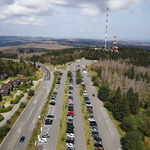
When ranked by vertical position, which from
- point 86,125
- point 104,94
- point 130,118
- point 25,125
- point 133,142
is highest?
point 104,94

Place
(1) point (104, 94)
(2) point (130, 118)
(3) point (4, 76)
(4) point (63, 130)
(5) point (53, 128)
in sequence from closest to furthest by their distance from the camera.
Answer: (4) point (63, 130)
(5) point (53, 128)
(2) point (130, 118)
(1) point (104, 94)
(3) point (4, 76)

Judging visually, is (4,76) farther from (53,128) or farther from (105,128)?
(105,128)

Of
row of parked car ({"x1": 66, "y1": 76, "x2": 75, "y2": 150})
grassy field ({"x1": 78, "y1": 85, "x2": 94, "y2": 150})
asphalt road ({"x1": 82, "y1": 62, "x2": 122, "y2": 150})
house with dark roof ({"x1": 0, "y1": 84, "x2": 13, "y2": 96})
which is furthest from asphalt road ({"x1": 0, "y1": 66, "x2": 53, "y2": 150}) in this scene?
asphalt road ({"x1": 82, "y1": 62, "x2": 122, "y2": 150})

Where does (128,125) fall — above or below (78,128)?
above

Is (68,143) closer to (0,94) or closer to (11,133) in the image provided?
(11,133)

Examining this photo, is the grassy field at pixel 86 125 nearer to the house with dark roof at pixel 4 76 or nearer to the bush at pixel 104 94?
the bush at pixel 104 94

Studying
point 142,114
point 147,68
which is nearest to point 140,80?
point 147,68

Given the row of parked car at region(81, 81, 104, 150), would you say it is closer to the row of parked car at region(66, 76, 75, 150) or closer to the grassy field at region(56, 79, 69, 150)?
the row of parked car at region(66, 76, 75, 150)

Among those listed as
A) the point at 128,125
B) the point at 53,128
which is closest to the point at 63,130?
the point at 53,128
